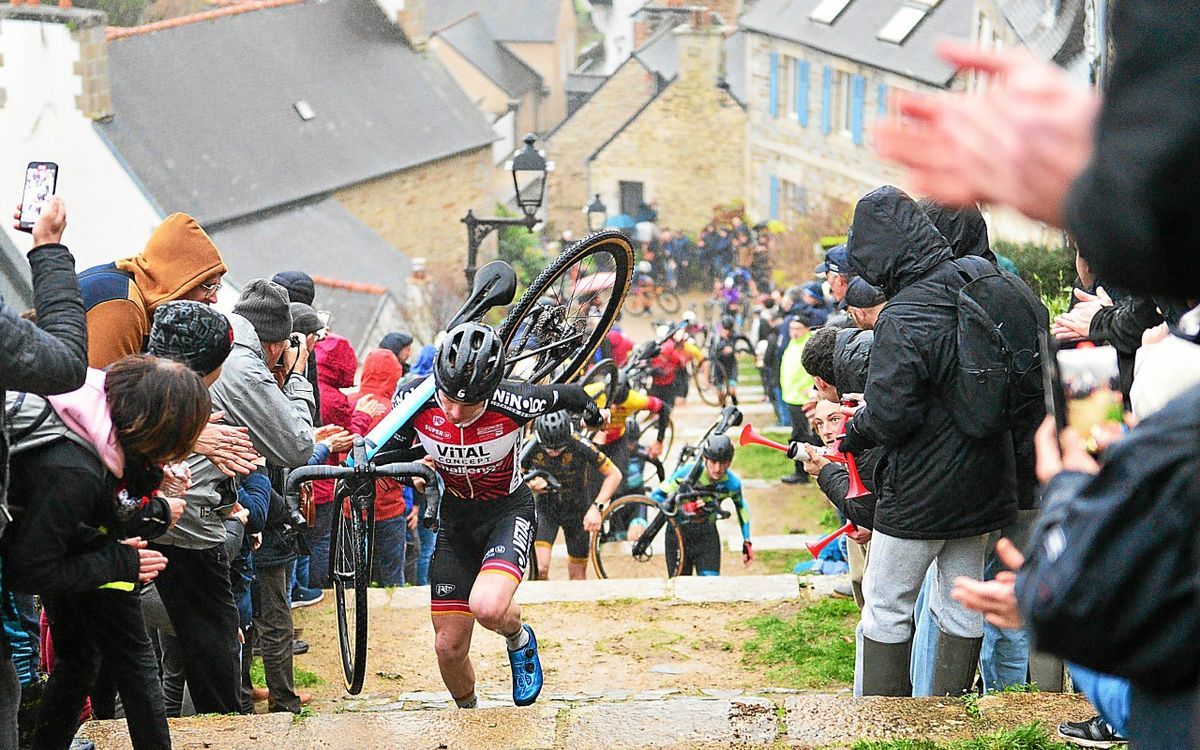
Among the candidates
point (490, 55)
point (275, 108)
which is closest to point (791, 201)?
point (275, 108)

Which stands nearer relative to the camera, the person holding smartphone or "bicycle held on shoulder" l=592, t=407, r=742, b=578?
the person holding smartphone

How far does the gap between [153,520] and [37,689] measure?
1.31 meters

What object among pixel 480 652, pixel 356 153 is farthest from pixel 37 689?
pixel 356 153

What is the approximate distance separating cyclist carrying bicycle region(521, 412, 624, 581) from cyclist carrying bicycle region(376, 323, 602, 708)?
354cm

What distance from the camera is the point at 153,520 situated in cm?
A: 395

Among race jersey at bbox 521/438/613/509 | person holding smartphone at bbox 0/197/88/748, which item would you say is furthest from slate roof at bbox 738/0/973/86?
person holding smartphone at bbox 0/197/88/748

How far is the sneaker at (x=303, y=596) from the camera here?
315 inches

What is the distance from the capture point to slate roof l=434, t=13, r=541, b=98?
62.0 metres

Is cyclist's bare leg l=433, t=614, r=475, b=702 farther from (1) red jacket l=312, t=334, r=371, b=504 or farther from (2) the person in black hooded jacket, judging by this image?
(1) red jacket l=312, t=334, r=371, b=504

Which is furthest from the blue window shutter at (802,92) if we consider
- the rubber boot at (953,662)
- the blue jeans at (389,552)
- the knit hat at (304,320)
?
the rubber boot at (953,662)

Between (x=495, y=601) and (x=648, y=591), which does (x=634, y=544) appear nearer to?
(x=648, y=591)

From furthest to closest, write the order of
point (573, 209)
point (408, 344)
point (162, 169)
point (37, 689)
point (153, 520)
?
point (573, 209) < point (162, 169) < point (408, 344) < point (37, 689) < point (153, 520)

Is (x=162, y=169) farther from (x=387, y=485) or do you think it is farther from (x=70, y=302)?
(x=70, y=302)

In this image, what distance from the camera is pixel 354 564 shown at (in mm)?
5598
